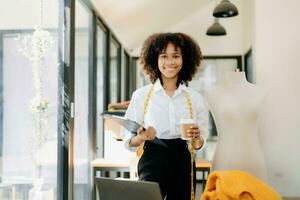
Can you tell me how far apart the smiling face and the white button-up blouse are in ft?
0.26

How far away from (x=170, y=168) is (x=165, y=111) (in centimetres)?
27

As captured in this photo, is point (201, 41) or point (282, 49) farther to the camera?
point (201, 41)

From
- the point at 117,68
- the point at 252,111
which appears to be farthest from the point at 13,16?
the point at 117,68

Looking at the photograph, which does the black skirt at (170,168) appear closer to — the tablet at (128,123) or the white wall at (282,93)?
the tablet at (128,123)

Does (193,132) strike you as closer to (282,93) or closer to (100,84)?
(282,93)

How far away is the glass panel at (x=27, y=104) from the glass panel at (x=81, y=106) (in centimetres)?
48

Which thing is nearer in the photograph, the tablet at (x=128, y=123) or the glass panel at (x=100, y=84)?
the tablet at (x=128, y=123)

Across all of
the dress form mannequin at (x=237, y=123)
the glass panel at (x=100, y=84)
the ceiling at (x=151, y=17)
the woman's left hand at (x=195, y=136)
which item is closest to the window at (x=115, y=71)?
the ceiling at (x=151, y=17)

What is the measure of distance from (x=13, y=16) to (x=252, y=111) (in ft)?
Result: 4.82

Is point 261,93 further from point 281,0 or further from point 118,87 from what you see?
point 118,87

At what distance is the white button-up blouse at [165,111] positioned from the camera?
1831 millimetres

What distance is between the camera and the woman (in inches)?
69.9

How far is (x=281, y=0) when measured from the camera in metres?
3.00

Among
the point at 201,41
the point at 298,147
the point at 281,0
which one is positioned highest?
the point at 201,41
